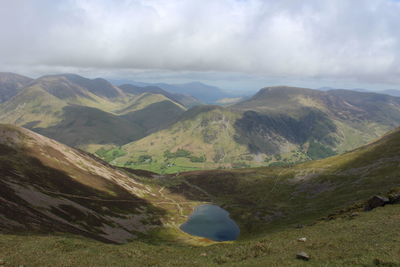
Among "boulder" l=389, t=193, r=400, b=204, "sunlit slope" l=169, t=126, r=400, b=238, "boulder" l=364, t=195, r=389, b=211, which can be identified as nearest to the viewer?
"boulder" l=389, t=193, r=400, b=204

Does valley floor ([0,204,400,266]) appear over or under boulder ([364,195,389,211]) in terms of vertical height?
over

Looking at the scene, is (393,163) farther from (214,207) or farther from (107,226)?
(107,226)

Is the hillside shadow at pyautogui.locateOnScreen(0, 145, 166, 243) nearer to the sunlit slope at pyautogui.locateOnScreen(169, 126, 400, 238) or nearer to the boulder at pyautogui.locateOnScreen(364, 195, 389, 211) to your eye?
the sunlit slope at pyautogui.locateOnScreen(169, 126, 400, 238)

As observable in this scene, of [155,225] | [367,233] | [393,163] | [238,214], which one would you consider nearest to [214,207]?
[238,214]

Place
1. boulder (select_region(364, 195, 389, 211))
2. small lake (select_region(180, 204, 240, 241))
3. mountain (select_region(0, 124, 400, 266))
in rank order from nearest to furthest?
mountain (select_region(0, 124, 400, 266)) < boulder (select_region(364, 195, 389, 211)) < small lake (select_region(180, 204, 240, 241))

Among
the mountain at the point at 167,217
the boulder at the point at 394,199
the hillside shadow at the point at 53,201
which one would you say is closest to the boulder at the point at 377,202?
the boulder at the point at 394,199

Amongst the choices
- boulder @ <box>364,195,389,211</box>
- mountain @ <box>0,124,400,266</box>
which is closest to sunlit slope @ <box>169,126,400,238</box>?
mountain @ <box>0,124,400,266</box>

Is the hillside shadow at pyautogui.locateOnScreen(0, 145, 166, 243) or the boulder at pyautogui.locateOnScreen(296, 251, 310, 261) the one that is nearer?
the boulder at pyautogui.locateOnScreen(296, 251, 310, 261)

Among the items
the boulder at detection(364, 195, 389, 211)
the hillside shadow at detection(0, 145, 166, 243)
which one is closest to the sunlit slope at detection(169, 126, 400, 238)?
the hillside shadow at detection(0, 145, 166, 243)

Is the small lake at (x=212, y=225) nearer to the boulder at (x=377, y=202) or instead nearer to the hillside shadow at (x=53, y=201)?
the hillside shadow at (x=53, y=201)

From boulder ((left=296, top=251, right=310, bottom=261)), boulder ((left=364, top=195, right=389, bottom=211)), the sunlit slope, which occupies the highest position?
boulder ((left=296, top=251, right=310, bottom=261))
